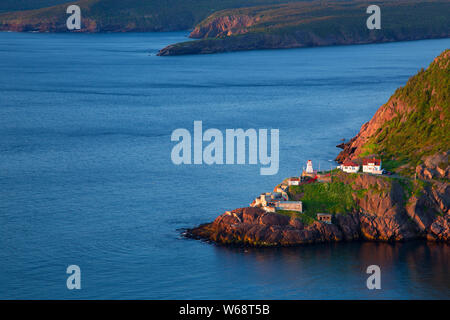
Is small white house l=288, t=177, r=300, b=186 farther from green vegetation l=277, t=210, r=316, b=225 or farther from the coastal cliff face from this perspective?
the coastal cliff face

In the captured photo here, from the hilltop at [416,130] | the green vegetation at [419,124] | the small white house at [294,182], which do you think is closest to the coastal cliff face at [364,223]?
the hilltop at [416,130]

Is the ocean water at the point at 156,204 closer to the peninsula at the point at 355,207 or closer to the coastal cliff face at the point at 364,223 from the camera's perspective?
the coastal cliff face at the point at 364,223

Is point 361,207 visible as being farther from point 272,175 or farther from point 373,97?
point 373,97

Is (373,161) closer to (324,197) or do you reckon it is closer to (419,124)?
(324,197)

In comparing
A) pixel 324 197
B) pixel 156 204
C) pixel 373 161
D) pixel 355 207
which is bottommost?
pixel 156 204

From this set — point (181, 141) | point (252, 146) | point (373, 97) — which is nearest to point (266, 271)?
point (252, 146)

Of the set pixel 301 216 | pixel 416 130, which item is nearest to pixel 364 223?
pixel 301 216
